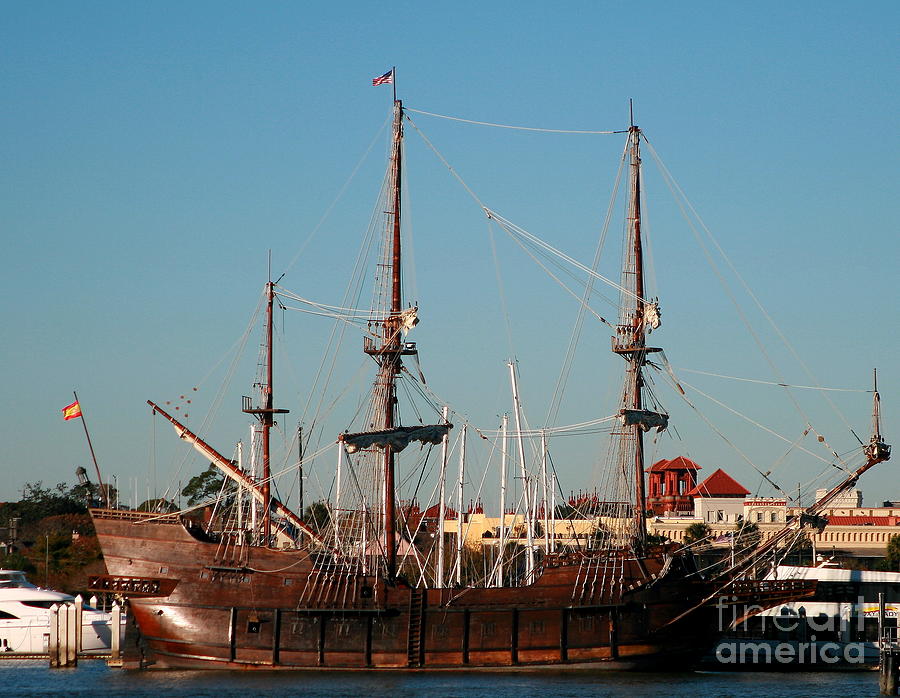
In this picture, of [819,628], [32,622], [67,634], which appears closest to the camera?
[67,634]

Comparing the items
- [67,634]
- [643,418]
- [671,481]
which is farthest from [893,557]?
[67,634]

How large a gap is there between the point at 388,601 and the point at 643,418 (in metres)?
14.1

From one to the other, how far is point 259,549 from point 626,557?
1489cm

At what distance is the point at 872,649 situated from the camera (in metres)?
69.6

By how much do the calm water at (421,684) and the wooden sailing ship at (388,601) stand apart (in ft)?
3.29

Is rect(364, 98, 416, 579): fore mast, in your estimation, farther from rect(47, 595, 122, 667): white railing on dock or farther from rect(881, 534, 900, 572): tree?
rect(881, 534, 900, 572): tree

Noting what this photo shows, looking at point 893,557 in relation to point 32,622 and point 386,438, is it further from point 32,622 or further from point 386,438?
point 32,622

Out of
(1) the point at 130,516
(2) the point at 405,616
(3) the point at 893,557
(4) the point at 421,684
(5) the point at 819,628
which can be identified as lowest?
(4) the point at 421,684

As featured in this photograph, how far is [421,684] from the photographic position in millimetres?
53969

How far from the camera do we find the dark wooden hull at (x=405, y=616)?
2274 inches

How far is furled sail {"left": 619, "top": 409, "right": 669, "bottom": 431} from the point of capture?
6369cm

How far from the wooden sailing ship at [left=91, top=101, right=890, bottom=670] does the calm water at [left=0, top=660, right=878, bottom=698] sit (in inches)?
39.5

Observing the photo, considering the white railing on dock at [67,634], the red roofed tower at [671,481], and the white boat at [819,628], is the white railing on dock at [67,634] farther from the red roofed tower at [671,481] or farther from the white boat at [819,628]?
the red roofed tower at [671,481]

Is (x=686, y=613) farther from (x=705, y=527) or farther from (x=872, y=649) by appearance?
(x=705, y=527)
